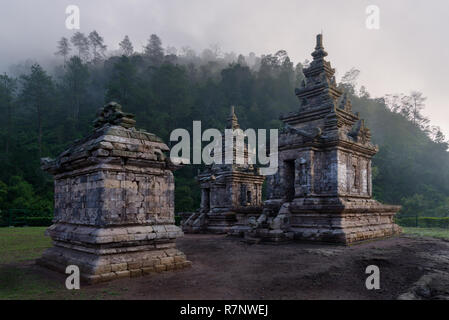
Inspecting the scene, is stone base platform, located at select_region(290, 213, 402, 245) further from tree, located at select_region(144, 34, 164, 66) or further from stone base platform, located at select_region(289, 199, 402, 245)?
tree, located at select_region(144, 34, 164, 66)

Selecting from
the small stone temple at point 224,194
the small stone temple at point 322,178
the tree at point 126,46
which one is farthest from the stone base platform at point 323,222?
the tree at point 126,46

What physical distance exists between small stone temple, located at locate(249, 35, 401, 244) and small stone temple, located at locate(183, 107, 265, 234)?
447 cm

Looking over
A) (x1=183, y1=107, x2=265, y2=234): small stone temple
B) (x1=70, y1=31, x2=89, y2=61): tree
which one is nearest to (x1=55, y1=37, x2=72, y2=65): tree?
(x1=70, y1=31, x2=89, y2=61): tree

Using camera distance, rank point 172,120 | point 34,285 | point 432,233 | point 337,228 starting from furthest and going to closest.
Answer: point 172,120 → point 432,233 → point 337,228 → point 34,285

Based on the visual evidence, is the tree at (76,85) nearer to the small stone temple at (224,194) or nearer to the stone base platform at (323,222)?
the small stone temple at (224,194)

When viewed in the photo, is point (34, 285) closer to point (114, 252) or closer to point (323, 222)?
point (114, 252)

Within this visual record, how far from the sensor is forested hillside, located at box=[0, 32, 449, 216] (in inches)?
1459

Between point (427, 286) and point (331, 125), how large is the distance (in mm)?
9638

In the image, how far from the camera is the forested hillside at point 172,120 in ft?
122

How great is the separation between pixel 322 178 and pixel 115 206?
10.1 metres

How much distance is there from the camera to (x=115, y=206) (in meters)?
6.94

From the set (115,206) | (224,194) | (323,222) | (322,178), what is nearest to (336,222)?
(323,222)

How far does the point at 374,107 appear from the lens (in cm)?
6738

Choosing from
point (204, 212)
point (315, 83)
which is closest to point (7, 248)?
point (204, 212)
